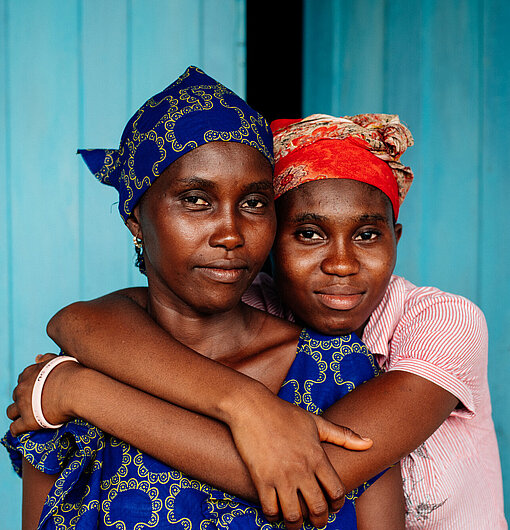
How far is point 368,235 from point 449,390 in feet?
1.53

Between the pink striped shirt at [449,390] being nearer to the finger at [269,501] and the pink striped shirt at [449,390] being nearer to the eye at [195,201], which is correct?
the finger at [269,501]

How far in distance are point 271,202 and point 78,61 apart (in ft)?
4.95

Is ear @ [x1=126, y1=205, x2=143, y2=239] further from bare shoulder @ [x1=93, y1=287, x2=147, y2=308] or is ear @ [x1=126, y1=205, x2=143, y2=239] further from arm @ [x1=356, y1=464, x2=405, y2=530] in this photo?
arm @ [x1=356, y1=464, x2=405, y2=530]

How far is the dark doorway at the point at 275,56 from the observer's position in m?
3.25

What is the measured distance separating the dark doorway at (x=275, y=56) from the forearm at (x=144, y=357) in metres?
2.10

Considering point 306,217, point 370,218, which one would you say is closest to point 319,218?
point 306,217

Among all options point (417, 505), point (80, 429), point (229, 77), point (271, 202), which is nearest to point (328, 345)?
point (271, 202)

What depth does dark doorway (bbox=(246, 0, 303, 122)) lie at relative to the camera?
3.25m

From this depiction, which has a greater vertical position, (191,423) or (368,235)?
(368,235)

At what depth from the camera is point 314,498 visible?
1.13 m

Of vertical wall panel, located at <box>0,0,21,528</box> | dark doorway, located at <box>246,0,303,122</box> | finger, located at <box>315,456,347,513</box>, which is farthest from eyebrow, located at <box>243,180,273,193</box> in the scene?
dark doorway, located at <box>246,0,303,122</box>

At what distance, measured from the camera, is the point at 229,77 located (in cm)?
262

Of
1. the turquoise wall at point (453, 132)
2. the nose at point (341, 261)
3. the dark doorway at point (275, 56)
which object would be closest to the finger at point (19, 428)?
the nose at point (341, 261)

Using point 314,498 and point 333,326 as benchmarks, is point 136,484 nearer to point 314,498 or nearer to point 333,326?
point 314,498
